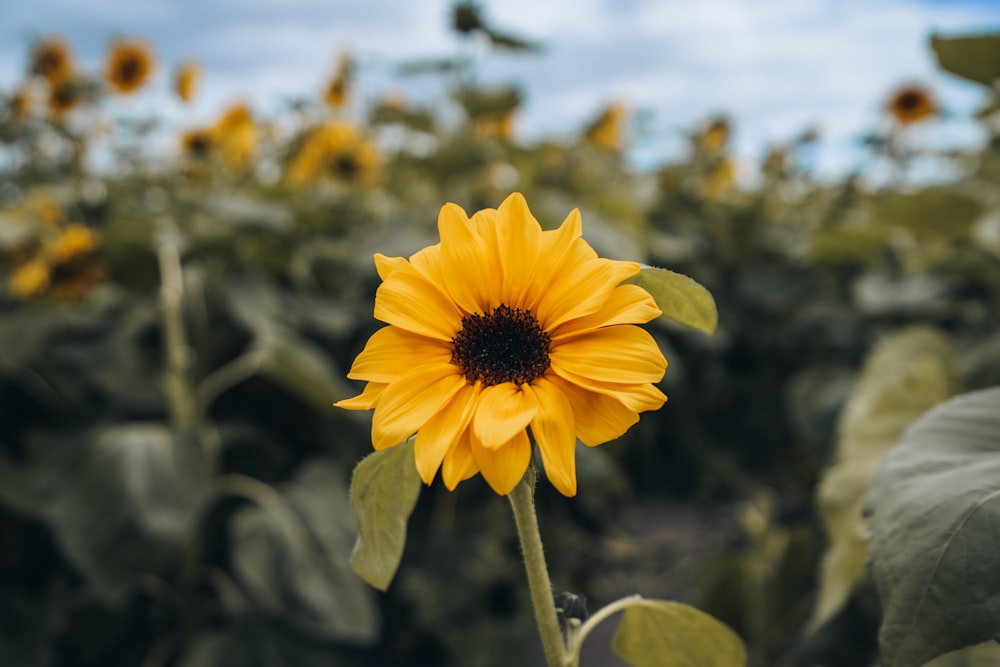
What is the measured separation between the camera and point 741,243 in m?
3.04

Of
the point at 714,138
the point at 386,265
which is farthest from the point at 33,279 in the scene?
the point at 714,138

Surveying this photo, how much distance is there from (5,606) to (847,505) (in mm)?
1672

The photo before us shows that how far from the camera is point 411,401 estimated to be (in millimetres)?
519

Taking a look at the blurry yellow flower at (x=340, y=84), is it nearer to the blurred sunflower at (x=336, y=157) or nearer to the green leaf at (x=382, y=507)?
the blurred sunflower at (x=336, y=157)

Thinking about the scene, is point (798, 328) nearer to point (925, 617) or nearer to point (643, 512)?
point (643, 512)

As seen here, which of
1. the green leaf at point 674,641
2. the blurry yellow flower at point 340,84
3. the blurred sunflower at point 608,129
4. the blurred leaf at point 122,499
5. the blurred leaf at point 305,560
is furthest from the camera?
the blurred sunflower at point 608,129

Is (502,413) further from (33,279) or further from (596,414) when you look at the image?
(33,279)

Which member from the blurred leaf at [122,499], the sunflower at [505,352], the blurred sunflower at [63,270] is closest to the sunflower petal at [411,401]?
the sunflower at [505,352]

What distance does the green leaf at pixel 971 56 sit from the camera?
1.00 metres

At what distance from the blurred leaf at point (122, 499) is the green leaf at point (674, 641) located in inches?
39.4

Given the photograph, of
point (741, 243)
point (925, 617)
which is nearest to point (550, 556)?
point (741, 243)

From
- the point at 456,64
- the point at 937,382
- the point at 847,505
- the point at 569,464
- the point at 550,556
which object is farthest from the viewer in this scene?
the point at 550,556

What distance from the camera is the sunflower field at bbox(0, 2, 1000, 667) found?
0.54m

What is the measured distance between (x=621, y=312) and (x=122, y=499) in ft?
3.77
